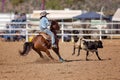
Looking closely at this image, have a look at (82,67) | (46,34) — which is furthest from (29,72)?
(46,34)

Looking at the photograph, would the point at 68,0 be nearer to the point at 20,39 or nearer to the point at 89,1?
the point at 89,1

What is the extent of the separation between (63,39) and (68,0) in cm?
3750

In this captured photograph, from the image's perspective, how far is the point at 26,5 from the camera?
212 ft

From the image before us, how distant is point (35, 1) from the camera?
2530 inches

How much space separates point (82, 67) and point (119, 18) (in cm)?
2140

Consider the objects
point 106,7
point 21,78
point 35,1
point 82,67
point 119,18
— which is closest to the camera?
point 21,78

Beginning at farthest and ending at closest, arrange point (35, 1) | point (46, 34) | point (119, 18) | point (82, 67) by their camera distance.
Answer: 1. point (35, 1)
2. point (119, 18)
3. point (46, 34)
4. point (82, 67)

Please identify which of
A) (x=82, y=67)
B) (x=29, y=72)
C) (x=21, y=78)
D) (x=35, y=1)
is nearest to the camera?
(x=21, y=78)

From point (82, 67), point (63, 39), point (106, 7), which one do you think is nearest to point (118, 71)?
point (82, 67)

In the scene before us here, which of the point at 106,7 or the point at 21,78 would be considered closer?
the point at 21,78

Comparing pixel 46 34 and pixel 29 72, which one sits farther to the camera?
pixel 46 34

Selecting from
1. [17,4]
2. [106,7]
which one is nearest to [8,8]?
[17,4]

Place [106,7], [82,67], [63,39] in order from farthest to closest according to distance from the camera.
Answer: [106,7]
[63,39]
[82,67]

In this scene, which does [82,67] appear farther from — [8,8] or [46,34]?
[8,8]
